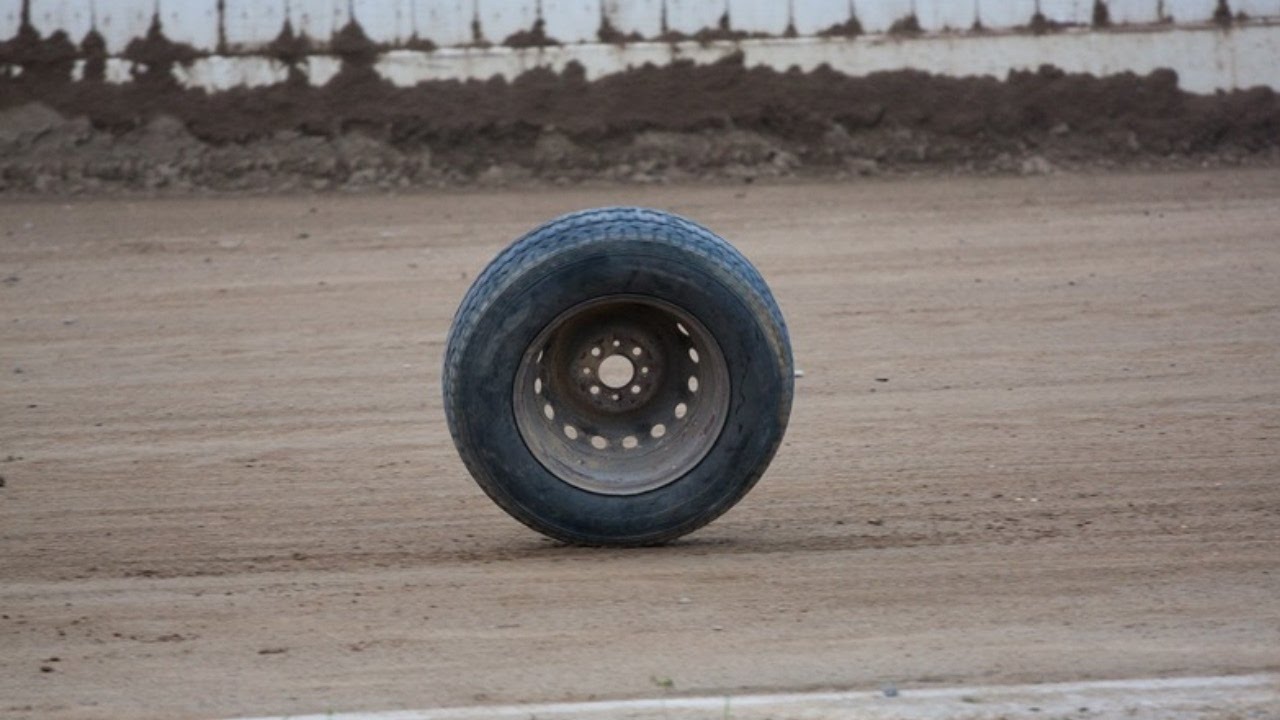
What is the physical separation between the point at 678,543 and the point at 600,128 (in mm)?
11682

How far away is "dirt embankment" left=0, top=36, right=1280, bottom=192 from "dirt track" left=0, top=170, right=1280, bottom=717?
101 inches

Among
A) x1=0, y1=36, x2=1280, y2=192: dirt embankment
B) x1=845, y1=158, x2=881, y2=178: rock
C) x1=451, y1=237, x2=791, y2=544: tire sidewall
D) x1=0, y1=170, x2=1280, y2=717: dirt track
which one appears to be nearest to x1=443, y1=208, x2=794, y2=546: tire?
x1=451, y1=237, x2=791, y2=544: tire sidewall

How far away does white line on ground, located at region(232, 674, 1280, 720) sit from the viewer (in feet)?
17.9

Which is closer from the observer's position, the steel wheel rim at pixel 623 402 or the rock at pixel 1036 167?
the steel wheel rim at pixel 623 402

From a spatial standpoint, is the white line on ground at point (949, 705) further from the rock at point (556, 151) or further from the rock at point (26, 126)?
the rock at point (26, 126)

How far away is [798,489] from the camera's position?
8445mm

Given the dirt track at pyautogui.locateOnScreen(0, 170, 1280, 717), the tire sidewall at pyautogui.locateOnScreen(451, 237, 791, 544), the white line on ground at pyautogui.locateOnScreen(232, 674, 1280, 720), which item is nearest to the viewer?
the white line on ground at pyautogui.locateOnScreen(232, 674, 1280, 720)

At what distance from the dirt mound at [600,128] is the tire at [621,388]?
37.5 ft

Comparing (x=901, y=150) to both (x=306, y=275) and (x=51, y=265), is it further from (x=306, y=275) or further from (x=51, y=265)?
(x=51, y=265)

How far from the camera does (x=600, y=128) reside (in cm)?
1883

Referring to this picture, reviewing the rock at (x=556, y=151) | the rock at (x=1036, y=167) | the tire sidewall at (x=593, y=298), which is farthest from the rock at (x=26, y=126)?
the tire sidewall at (x=593, y=298)

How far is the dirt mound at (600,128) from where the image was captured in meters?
18.8

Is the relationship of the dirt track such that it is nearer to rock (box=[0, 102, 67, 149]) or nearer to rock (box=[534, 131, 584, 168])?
rock (box=[534, 131, 584, 168])

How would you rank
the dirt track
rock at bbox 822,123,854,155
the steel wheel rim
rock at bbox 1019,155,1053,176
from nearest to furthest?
the dirt track, the steel wheel rim, rock at bbox 1019,155,1053,176, rock at bbox 822,123,854,155
